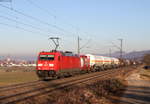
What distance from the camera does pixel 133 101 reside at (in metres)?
15.5

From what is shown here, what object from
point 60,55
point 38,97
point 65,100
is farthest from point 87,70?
point 65,100

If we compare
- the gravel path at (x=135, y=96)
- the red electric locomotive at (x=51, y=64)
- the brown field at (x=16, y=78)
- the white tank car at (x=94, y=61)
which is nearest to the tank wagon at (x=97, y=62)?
the white tank car at (x=94, y=61)

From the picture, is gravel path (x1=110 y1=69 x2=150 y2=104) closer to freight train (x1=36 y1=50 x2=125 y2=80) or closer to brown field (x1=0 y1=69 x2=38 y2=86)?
freight train (x1=36 y1=50 x2=125 y2=80)

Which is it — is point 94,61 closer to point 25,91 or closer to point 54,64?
point 54,64

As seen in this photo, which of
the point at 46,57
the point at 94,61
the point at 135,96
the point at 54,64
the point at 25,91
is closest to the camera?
the point at 135,96

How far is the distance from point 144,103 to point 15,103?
7517 mm

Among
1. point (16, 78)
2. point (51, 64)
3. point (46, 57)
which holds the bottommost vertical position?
point (16, 78)

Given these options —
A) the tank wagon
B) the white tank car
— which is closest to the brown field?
the white tank car

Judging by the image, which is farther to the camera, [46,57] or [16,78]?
[16,78]

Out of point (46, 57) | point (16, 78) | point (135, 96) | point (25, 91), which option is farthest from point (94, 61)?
point (25, 91)

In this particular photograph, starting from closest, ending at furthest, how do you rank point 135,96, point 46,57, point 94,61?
point 135,96
point 46,57
point 94,61

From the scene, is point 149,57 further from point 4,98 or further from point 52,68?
point 4,98

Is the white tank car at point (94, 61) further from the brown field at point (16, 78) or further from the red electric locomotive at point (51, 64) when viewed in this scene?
the red electric locomotive at point (51, 64)

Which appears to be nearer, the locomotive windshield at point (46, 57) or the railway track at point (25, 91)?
the railway track at point (25, 91)
